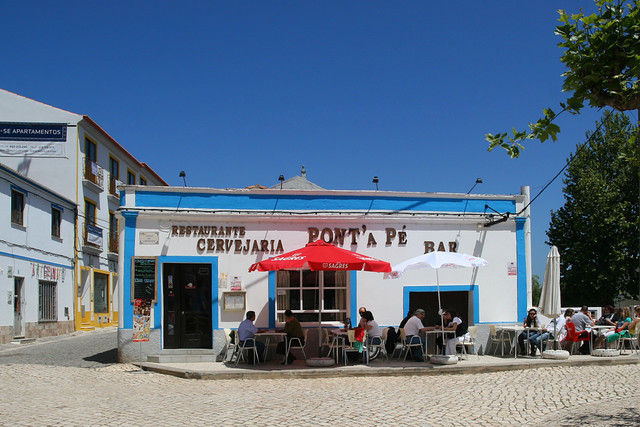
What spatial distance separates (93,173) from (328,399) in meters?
22.7

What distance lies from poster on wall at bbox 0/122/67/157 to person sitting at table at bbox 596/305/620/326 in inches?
843

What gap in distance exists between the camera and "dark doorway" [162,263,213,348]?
13.6 meters

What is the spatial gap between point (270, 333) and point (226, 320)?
1.39m

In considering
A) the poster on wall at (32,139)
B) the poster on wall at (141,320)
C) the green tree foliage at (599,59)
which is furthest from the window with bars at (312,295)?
the poster on wall at (32,139)

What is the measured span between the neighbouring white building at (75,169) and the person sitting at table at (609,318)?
765 inches

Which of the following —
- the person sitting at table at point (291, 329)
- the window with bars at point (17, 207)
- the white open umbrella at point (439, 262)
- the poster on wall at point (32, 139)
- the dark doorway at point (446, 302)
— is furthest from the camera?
the poster on wall at point (32, 139)

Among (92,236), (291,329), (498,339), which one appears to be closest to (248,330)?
(291,329)

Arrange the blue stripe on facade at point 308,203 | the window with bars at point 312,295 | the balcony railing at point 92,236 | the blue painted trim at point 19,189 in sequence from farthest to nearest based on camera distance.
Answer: the balcony railing at point 92,236, the blue painted trim at point 19,189, the window with bars at point 312,295, the blue stripe on facade at point 308,203

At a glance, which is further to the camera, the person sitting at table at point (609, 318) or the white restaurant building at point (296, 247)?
the person sitting at table at point (609, 318)

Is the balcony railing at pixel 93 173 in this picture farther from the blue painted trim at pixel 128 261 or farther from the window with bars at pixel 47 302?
the blue painted trim at pixel 128 261

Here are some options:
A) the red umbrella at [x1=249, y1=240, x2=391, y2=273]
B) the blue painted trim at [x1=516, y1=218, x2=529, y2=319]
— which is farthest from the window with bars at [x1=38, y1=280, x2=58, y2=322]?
the blue painted trim at [x1=516, y1=218, x2=529, y2=319]

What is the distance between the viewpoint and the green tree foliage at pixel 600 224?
2809 cm

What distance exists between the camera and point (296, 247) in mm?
13953

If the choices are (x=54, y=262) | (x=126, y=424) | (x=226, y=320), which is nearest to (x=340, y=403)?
(x=126, y=424)
